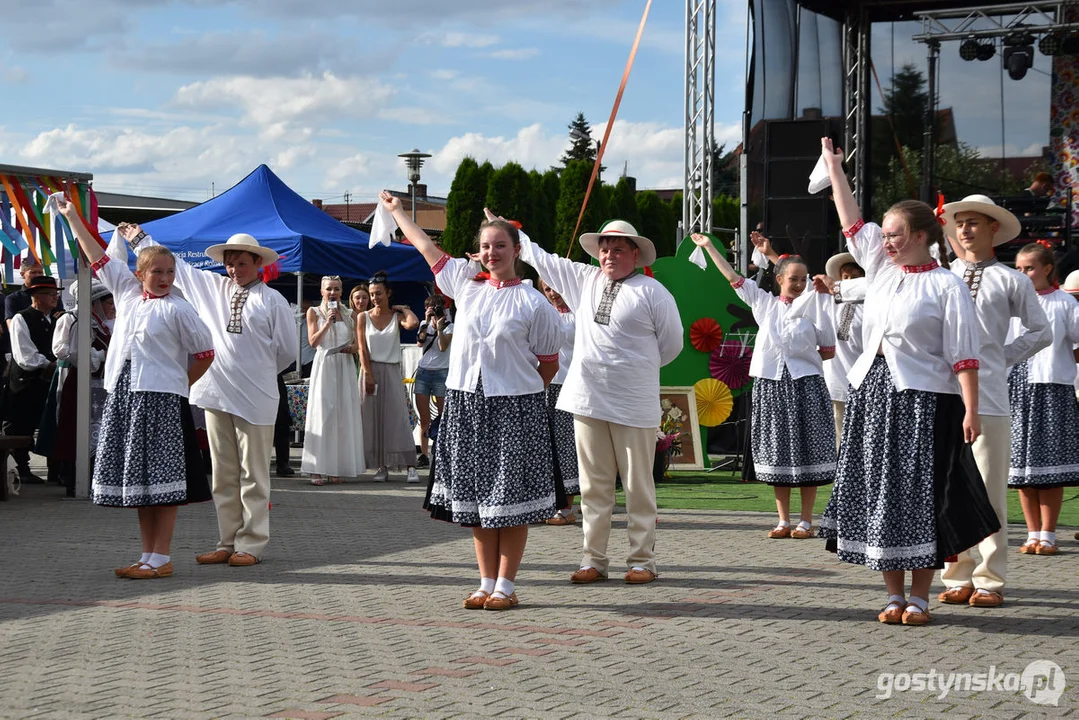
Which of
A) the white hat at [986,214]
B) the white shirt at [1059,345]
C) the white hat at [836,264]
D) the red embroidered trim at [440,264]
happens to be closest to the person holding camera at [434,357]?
the white hat at [836,264]

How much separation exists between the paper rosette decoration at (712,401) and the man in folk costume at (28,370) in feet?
21.6

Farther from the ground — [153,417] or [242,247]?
[242,247]

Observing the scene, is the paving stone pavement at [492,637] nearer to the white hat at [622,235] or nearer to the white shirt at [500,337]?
the white shirt at [500,337]

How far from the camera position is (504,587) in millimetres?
6664

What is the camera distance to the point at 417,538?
9.41 m

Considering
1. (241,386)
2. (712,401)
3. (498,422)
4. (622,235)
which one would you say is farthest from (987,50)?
(498,422)

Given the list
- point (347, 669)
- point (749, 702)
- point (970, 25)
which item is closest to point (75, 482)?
point (347, 669)

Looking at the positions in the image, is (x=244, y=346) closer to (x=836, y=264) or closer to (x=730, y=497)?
(x=836, y=264)

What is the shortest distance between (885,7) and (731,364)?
8.55 metres

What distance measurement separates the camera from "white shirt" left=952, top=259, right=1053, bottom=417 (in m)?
6.57

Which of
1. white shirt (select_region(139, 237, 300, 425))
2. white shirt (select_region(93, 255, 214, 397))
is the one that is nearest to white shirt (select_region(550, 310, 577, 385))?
white shirt (select_region(139, 237, 300, 425))

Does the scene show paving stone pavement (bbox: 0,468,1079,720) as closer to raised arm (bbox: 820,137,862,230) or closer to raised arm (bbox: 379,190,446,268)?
raised arm (bbox: 379,190,446,268)

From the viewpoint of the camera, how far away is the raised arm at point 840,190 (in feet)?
20.7

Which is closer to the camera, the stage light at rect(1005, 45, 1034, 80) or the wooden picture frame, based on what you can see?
the wooden picture frame
